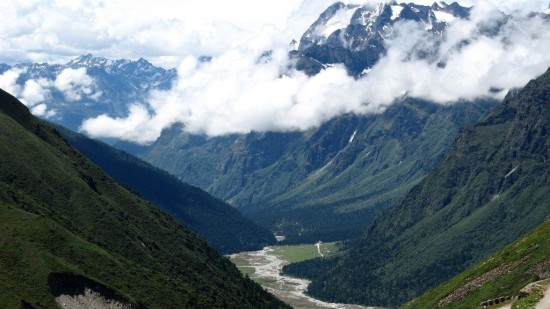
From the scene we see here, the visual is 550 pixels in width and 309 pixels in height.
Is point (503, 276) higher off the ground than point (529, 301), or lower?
higher

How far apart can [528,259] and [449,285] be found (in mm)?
40339

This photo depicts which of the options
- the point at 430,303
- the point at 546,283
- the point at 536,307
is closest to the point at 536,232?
the point at 430,303

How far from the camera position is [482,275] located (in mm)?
166625

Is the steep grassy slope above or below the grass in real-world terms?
above

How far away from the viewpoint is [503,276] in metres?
151

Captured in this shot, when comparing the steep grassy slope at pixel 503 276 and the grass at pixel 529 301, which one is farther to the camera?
the steep grassy slope at pixel 503 276

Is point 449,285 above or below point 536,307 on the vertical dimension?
above

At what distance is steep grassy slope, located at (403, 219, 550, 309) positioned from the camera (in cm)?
13850

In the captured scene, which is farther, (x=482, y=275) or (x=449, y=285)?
(x=449, y=285)

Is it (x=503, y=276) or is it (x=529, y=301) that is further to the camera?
(x=503, y=276)

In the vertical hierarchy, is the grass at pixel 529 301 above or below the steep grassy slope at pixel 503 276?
below

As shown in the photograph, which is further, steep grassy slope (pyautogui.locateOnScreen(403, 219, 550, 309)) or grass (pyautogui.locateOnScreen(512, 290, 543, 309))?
steep grassy slope (pyautogui.locateOnScreen(403, 219, 550, 309))

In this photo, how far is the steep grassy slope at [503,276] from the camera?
13850cm

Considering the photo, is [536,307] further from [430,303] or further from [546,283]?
[430,303]
